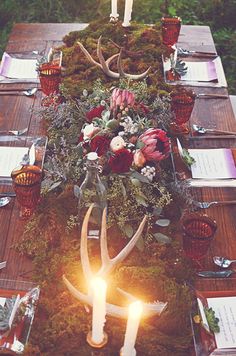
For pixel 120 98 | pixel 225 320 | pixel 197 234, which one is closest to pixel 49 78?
pixel 120 98

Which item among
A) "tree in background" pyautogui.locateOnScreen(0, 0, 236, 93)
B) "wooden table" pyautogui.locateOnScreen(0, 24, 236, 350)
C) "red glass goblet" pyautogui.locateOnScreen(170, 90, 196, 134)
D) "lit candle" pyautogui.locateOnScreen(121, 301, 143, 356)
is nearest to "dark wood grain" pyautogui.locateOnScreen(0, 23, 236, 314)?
"wooden table" pyautogui.locateOnScreen(0, 24, 236, 350)

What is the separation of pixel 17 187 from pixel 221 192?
65cm

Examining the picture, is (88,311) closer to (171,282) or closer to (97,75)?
(171,282)

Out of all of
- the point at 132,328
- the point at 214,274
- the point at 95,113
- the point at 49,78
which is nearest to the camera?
the point at 132,328

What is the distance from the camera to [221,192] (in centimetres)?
172

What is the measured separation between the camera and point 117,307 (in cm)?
126

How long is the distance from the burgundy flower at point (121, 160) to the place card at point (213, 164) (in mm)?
298

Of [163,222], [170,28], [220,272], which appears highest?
A: [170,28]

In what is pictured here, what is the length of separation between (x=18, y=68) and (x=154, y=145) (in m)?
0.95

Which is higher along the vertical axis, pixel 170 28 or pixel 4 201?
pixel 170 28

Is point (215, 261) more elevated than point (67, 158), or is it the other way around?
point (67, 158)

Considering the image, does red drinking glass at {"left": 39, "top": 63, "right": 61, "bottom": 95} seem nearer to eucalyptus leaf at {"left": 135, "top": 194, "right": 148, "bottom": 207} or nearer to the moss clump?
the moss clump

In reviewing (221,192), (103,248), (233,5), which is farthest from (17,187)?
(233,5)

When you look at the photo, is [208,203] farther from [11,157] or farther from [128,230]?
[11,157]
